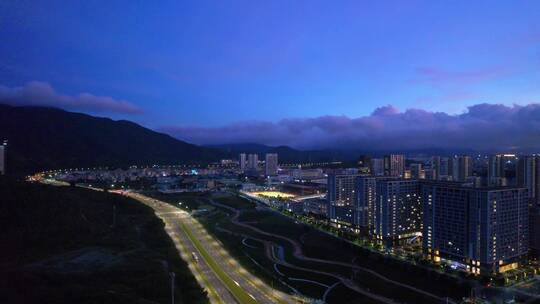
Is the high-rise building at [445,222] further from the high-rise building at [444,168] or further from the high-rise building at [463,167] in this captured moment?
the high-rise building at [444,168]

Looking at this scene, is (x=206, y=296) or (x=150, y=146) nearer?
(x=206, y=296)

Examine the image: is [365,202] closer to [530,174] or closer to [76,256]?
[530,174]

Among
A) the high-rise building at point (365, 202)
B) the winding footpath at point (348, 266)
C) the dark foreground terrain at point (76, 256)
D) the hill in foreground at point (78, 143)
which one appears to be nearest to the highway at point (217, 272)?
the dark foreground terrain at point (76, 256)

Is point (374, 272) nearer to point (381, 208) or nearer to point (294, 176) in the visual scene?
point (381, 208)

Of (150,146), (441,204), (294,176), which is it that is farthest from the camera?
(150,146)

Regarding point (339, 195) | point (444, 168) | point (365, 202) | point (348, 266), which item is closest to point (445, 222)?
point (348, 266)

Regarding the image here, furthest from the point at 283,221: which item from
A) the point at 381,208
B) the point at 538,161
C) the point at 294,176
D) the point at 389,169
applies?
the point at 294,176

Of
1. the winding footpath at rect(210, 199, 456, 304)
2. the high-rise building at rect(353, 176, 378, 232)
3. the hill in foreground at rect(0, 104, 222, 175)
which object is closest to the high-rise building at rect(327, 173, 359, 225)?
the high-rise building at rect(353, 176, 378, 232)
